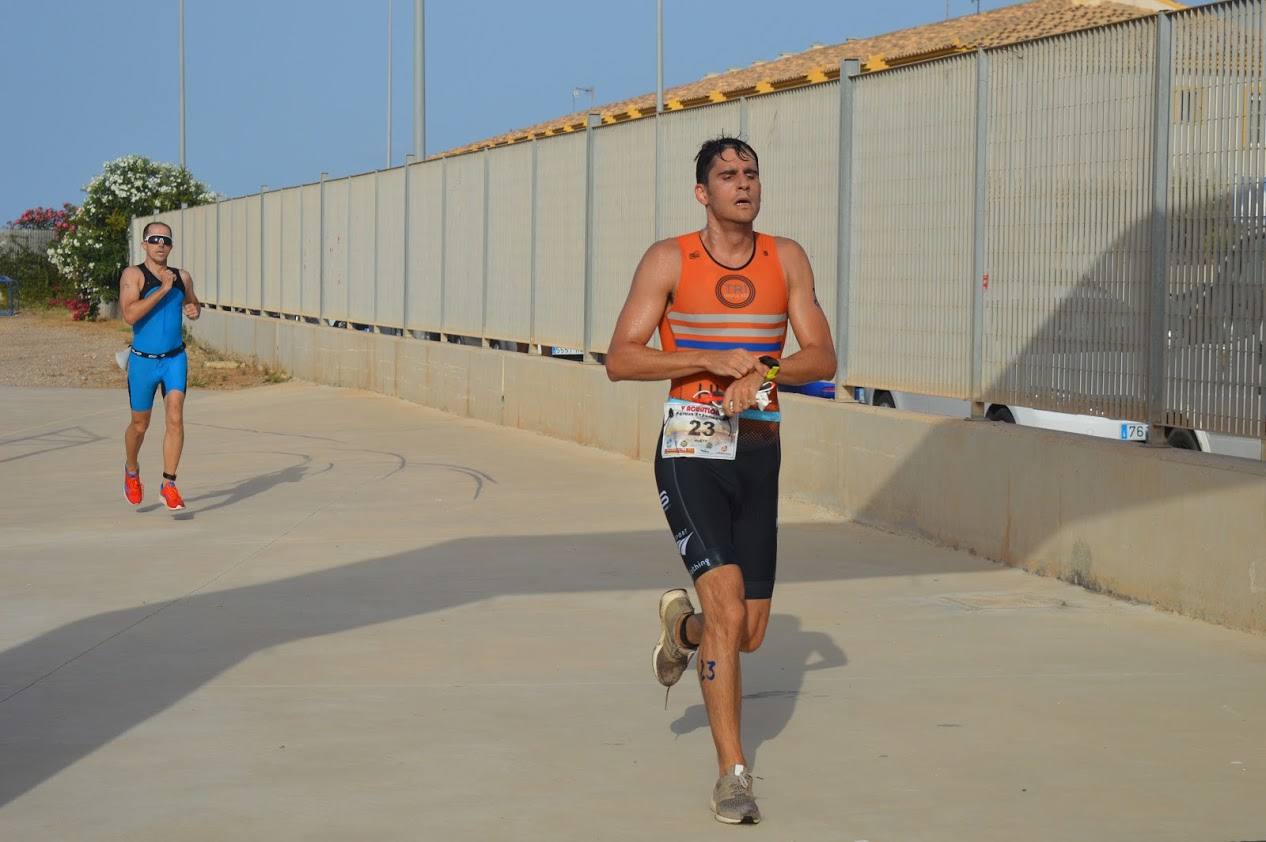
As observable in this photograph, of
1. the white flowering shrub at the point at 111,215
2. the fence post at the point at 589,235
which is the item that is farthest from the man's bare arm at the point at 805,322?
the white flowering shrub at the point at 111,215

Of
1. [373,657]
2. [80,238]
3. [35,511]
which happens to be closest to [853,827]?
[373,657]

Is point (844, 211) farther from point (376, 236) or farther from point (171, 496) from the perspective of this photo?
point (376, 236)

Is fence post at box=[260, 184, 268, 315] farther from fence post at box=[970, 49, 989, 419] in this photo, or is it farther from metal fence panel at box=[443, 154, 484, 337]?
fence post at box=[970, 49, 989, 419]

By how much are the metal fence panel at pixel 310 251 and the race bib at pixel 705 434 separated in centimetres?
2362

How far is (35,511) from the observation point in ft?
43.8

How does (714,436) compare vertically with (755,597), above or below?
above

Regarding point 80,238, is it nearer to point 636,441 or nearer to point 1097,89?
point 636,441

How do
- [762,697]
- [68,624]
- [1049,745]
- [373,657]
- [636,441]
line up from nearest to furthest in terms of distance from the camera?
[1049,745], [762,697], [373,657], [68,624], [636,441]

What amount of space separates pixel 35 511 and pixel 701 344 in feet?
28.5

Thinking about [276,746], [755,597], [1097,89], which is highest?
[1097,89]

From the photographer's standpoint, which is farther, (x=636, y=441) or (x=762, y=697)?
(x=636, y=441)

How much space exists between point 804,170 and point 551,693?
269 inches

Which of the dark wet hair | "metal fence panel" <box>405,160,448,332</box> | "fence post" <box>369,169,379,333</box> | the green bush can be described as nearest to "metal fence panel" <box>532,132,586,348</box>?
"metal fence panel" <box>405,160,448,332</box>

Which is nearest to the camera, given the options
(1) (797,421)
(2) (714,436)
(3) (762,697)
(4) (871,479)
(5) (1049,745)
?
(2) (714,436)
